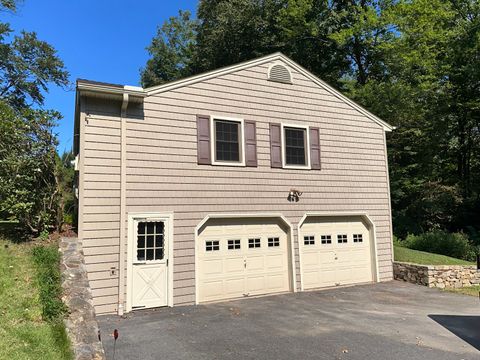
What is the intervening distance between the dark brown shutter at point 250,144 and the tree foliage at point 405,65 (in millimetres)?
11080

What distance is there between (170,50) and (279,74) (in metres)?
24.3

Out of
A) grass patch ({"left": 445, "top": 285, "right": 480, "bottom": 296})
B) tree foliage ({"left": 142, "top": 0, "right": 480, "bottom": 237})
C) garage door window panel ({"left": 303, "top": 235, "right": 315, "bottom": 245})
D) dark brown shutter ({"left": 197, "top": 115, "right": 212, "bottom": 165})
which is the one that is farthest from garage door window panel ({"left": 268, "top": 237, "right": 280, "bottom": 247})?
tree foliage ({"left": 142, "top": 0, "right": 480, "bottom": 237})

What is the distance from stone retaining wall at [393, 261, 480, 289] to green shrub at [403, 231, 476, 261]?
2.85 meters

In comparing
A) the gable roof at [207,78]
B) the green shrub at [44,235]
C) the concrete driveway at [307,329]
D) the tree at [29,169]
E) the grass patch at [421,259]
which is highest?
the gable roof at [207,78]

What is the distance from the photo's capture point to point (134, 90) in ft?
29.2

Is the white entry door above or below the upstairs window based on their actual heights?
below

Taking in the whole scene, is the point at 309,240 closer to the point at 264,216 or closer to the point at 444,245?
the point at 264,216

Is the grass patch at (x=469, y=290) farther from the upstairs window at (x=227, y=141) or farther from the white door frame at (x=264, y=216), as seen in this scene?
the upstairs window at (x=227, y=141)

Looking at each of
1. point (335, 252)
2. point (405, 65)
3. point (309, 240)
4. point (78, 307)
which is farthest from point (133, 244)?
point (405, 65)

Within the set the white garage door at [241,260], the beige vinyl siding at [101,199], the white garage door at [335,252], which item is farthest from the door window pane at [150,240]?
the white garage door at [335,252]

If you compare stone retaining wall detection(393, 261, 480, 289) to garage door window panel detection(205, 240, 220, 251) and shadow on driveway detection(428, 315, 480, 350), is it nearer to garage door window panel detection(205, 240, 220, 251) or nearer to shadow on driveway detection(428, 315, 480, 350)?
shadow on driveway detection(428, 315, 480, 350)

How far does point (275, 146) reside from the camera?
35.7ft

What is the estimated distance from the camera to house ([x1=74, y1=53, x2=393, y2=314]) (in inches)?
337

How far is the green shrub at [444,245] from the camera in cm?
1501
